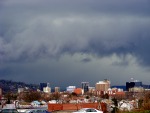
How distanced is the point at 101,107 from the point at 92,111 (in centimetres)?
1303

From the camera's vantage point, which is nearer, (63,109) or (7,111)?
(7,111)

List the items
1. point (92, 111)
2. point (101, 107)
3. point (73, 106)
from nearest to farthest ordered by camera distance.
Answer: point (92, 111) → point (101, 107) → point (73, 106)

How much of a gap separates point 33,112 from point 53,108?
60.4 ft

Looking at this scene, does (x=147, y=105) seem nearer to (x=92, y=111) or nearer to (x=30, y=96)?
(x=92, y=111)

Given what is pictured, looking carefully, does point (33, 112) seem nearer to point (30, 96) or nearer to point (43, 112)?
point (43, 112)

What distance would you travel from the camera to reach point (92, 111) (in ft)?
176

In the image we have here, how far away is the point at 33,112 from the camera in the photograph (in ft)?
179

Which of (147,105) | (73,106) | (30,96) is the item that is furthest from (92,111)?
(30,96)

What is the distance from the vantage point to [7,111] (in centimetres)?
5531

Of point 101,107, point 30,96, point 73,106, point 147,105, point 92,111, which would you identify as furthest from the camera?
point 30,96

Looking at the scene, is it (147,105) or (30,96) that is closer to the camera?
(147,105)

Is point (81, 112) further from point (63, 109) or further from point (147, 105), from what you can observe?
point (63, 109)

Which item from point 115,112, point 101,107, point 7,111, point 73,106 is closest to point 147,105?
point 115,112

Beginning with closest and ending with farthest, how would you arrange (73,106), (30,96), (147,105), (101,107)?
(147,105), (101,107), (73,106), (30,96)
